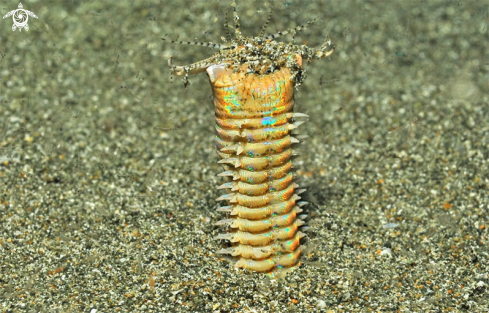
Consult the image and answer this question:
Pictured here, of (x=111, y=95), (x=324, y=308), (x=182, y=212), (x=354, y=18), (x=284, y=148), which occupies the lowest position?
(x=324, y=308)

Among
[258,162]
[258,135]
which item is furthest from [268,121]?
[258,162]

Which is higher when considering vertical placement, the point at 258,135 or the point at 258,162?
the point at 258,135

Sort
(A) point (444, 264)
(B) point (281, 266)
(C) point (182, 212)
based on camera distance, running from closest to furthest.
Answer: (B) point (281, 266)
(A) point (444, 264)
(C) point (182, 212)

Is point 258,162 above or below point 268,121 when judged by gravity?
below

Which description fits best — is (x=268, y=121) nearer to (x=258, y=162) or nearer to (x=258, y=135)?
(x=258, y=135)

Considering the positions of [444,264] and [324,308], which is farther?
[444,264]

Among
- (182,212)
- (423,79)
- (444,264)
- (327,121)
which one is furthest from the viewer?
(423,79)

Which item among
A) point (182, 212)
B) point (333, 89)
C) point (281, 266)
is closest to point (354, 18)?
point (333, 89)

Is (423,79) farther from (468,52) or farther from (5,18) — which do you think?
(5,18)
